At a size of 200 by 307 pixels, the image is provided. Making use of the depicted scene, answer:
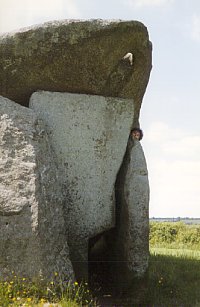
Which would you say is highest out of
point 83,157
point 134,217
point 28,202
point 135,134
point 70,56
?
A: point 70,56

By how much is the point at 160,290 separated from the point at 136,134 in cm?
300

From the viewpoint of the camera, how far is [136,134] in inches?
362

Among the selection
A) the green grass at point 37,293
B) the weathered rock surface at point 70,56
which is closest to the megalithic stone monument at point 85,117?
the weathered rock surface at point 70,56

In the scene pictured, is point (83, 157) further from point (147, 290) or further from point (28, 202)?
point (147, 290)

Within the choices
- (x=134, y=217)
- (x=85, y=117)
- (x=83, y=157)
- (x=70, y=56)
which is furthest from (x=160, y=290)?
(x=70, y=56)

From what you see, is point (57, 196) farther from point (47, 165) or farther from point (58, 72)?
point (58, 72)

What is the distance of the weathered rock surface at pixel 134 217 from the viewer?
27.8 feet

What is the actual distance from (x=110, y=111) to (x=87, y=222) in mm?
2077

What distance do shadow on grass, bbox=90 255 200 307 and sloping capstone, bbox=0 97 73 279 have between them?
69.9 inches

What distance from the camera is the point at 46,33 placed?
26.5 ft

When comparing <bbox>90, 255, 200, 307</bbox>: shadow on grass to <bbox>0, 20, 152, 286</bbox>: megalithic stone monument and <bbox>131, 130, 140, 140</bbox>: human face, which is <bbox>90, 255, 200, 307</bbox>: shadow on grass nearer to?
<bbox>0, 20, 152, 286</bbox>: megalithic stone monument

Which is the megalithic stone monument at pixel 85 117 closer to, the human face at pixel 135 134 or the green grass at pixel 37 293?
the human face at pixel 135 134

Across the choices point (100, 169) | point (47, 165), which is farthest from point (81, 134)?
point (47, 165)

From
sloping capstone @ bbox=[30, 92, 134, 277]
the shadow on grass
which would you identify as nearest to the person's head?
sloping capstone @ bbox=[30, 92, 134, 277]
